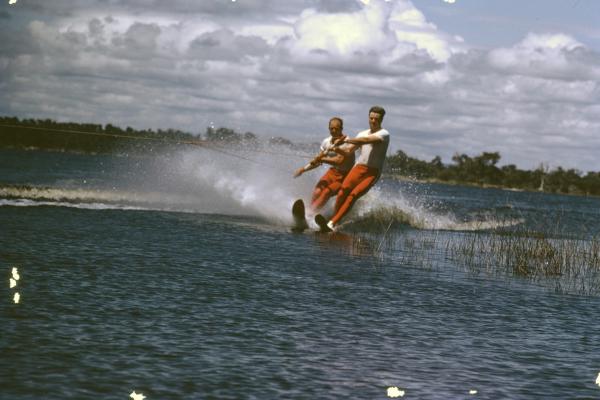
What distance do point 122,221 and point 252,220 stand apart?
4.79 m

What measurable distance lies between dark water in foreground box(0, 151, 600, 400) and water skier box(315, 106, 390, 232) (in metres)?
3.60

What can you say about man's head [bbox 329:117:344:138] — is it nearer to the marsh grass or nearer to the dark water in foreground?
the marsh grass

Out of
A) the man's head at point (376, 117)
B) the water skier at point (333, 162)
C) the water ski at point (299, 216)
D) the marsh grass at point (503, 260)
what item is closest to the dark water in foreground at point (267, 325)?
the marsh grass at point (503, 260)

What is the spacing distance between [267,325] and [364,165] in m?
11.2

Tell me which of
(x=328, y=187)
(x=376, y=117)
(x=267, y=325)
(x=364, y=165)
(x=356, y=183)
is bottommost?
(x=267, y=325)

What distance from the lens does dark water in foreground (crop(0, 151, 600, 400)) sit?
652 centimetres

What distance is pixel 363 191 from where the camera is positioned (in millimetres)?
19656

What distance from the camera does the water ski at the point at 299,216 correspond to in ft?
69.5

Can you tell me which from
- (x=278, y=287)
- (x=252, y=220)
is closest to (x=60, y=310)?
(x=278, y=287)

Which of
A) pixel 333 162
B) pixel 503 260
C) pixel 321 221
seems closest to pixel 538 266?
pixel 503 260

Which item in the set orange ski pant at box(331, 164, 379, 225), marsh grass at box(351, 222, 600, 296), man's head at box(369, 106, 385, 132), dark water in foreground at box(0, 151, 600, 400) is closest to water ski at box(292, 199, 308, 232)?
marsh grass at box(351, 222, 600, 296)

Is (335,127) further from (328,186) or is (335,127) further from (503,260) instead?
(503,260)

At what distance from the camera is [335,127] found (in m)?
20.5

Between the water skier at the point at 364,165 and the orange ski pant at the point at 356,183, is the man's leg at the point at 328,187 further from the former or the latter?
the orange ski pant at the point at 356,183
